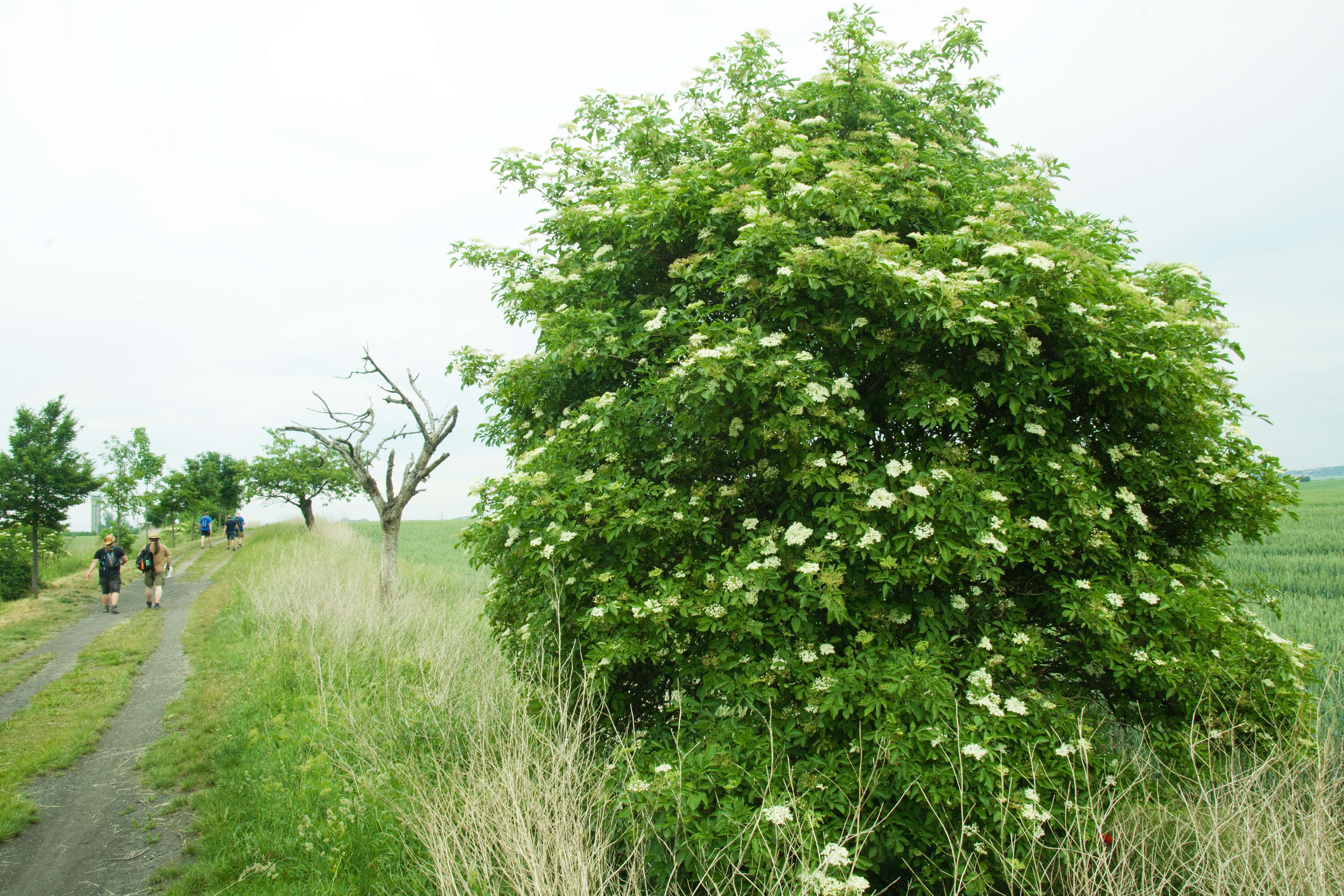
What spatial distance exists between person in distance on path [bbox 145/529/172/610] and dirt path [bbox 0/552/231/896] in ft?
28.4

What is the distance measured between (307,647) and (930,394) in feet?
27.8

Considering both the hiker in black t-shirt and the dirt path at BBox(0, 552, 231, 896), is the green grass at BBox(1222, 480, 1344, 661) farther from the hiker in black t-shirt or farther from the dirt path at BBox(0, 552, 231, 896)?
the hiker in black t-shirt

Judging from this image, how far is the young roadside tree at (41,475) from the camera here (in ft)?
61.5

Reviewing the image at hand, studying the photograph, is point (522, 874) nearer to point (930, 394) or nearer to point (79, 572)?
point (930, 394)

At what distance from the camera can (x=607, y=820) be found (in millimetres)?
4602

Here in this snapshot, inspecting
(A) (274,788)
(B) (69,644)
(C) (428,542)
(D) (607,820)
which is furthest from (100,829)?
(C) (428,542)

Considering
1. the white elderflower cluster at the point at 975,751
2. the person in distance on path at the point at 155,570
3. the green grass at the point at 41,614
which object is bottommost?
the green grass at the point at 41,614

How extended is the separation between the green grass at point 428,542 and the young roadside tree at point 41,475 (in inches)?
325

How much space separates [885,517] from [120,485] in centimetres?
3629

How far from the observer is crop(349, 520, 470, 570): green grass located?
72.2 feet

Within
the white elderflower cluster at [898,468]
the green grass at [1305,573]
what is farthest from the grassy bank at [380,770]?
the green grass at [1305,573]

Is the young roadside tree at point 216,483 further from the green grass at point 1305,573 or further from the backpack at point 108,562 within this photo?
the green grass at point 1305,573

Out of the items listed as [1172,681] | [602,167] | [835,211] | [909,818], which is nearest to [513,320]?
[602,167]

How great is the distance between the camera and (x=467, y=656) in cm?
831
